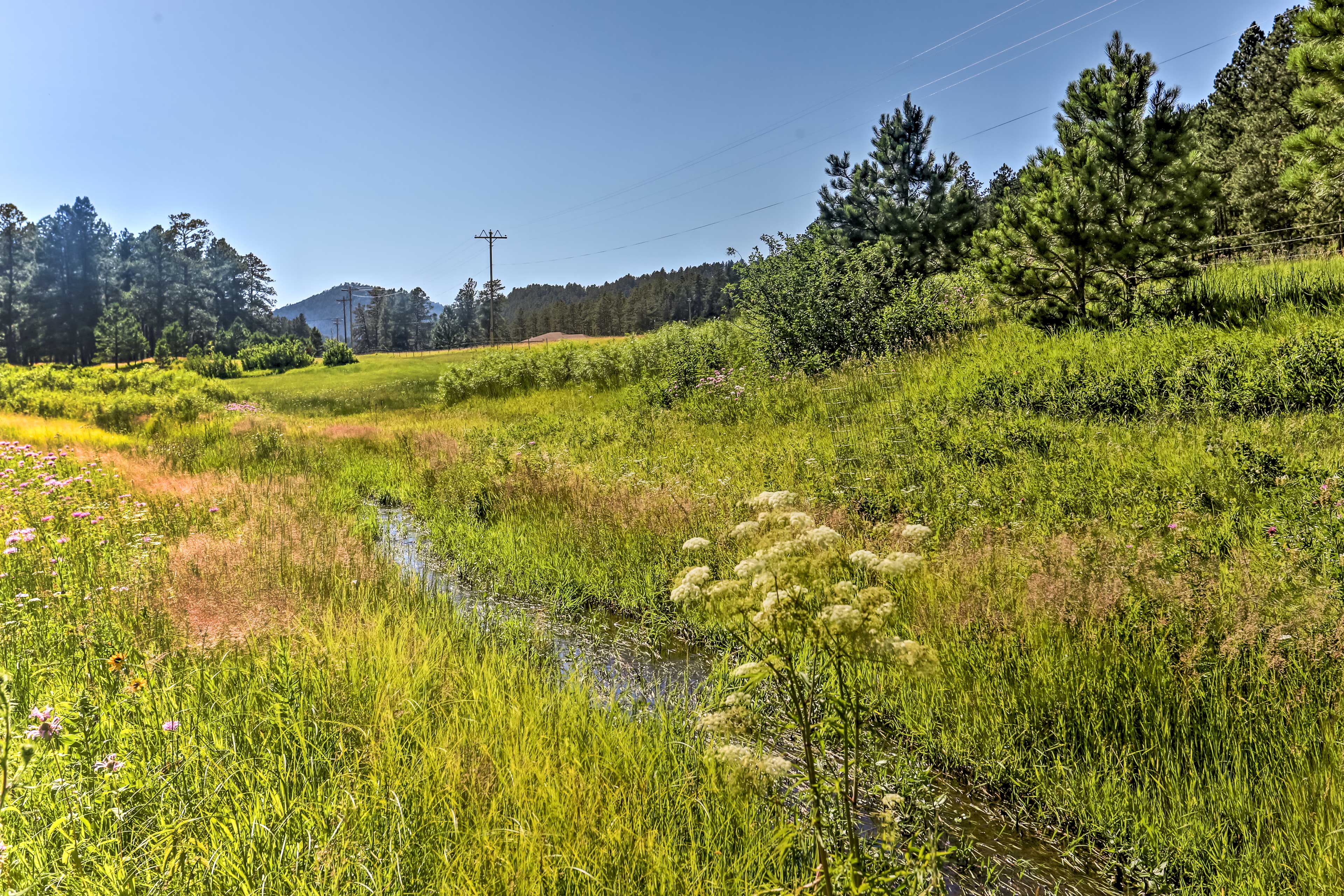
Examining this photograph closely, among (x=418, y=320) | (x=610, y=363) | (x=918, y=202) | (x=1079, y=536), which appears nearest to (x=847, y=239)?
(x=918, y=202)

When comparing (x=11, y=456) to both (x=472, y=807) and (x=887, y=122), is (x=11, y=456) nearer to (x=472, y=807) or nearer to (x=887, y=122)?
(x=472, y=807)

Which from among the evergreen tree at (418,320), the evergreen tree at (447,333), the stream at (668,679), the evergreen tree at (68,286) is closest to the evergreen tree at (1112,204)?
the stream at (668,679)

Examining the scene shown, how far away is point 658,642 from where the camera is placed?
5.31m

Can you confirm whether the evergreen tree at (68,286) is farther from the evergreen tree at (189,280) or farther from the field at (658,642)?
the field at (658,642)

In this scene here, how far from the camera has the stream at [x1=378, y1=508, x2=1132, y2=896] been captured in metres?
2.76

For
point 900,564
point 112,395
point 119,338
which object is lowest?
point 900,564

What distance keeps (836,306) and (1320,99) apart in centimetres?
916

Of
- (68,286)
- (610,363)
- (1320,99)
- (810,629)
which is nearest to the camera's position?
(810,629)

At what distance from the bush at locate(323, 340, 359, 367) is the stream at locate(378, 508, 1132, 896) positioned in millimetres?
66815

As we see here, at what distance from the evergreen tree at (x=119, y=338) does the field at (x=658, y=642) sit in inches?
3153

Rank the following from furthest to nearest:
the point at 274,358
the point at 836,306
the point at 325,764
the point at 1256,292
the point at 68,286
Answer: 1. the point at 68,286
2. the point at 274,358
3. the point at 836,306
4. the point at 1256,292
5. the point at 325,764

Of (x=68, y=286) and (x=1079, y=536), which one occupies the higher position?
(x=68, y=286)

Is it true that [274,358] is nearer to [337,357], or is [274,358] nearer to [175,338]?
[337,357]

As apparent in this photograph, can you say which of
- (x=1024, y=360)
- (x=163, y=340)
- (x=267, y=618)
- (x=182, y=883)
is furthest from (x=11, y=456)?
(x=163, y=340)
